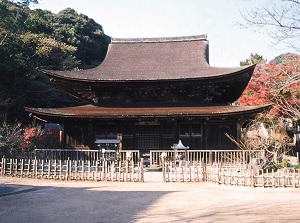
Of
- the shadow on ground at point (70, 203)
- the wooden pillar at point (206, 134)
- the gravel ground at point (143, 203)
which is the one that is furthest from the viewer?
the wooden pillar at point (206, 134)

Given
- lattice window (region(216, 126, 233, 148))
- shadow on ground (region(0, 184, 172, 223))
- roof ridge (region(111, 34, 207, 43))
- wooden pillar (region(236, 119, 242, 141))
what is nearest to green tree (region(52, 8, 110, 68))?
roof ridge (region(111, 34, 207, 43))

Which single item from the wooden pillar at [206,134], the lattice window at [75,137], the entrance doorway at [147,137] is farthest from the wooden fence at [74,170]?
the wooden pillar at [206,134]

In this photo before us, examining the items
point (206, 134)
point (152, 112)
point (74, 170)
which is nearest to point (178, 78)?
point (152, 112)

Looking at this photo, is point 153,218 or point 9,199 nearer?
point 153,218

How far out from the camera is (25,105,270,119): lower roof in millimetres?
17984

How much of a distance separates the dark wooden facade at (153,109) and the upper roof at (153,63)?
0.07 m

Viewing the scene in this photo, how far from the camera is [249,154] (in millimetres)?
17203

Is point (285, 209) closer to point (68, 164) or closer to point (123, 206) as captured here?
point (123, 206)

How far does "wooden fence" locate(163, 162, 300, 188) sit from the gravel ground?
420mm

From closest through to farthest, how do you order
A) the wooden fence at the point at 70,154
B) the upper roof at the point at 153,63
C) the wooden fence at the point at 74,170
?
the wooden fence at the point at 74,170 → the wooden fence at the point at 70,154 → the upper roof at the point at 153,63

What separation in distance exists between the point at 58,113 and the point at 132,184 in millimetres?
7343

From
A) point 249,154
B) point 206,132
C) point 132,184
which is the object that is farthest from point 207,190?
point 206,132

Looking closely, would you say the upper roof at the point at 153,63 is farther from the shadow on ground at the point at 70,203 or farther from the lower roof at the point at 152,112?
the shadow on ground at the point at 70,203

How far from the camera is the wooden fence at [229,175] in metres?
12.4
